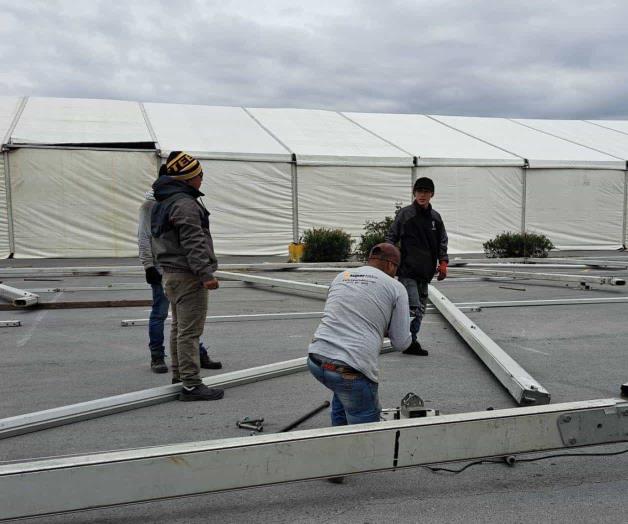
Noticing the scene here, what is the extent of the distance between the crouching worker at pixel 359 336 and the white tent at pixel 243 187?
14.2m

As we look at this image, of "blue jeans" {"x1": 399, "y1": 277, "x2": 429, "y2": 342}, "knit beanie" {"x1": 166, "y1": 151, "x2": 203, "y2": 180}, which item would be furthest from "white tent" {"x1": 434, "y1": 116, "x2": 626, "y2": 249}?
"knit beanie" {"x1": 166, "y1": 151, "x2": 203, "y2": 180}

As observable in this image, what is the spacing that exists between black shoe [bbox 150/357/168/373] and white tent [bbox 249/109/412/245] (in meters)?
12.5

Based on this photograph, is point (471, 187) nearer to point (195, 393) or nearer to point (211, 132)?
point (211, 132)

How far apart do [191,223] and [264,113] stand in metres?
18.2

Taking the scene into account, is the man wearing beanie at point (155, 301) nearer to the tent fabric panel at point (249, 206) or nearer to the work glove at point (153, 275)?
the work glove at point (153, 275)

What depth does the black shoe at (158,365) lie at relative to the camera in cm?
541

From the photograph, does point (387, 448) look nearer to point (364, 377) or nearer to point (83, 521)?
point (364, 377)

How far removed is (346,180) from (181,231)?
45.9 ft

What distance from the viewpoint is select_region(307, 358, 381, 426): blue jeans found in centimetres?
317

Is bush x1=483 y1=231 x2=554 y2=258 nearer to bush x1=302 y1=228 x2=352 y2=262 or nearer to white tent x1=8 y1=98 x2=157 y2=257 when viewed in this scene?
bush x1=302 y1=228 x2=352 y2=262

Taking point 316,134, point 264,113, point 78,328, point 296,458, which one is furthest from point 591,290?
point 264,113

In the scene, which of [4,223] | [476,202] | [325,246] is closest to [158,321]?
[325,246]

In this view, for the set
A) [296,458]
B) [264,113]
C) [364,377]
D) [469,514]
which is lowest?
[469,514]

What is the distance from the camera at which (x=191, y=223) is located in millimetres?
4375
